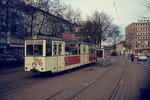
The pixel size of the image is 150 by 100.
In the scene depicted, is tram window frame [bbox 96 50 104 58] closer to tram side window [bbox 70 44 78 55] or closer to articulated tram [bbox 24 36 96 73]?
tram side window [bbox 70 44 78 55]

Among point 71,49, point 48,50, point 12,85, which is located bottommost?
point 12,85

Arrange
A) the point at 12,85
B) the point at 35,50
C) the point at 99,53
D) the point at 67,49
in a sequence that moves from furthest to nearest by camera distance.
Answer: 1. the point at 99,53
2. the point at 67,49
3. the point at 35,50
4. the point at 12,85

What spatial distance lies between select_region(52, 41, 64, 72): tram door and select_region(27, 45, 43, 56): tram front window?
126 cm

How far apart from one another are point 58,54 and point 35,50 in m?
2.19

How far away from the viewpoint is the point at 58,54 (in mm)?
16719

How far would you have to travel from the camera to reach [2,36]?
73.2 ft

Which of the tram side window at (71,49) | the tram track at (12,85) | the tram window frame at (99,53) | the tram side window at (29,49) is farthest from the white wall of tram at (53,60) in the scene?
the tram window frame at (99,53)

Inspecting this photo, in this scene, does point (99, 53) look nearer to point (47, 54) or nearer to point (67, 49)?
point (67, 49)

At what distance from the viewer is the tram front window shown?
1509 cm

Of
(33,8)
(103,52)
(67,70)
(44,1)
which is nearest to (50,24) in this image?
(44,1)

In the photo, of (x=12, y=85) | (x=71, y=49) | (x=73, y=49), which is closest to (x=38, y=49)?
(x=12, y=85)

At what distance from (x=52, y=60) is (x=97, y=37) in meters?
37.7

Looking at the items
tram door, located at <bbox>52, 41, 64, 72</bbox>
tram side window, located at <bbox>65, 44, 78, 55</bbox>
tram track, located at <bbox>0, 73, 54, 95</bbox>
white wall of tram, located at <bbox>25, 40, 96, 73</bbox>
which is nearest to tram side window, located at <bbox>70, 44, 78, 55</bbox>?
tram side window, located at <bbox>65, 44, 78, 55</bbox>

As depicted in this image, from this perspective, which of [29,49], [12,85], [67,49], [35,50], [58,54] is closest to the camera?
[12,85]
